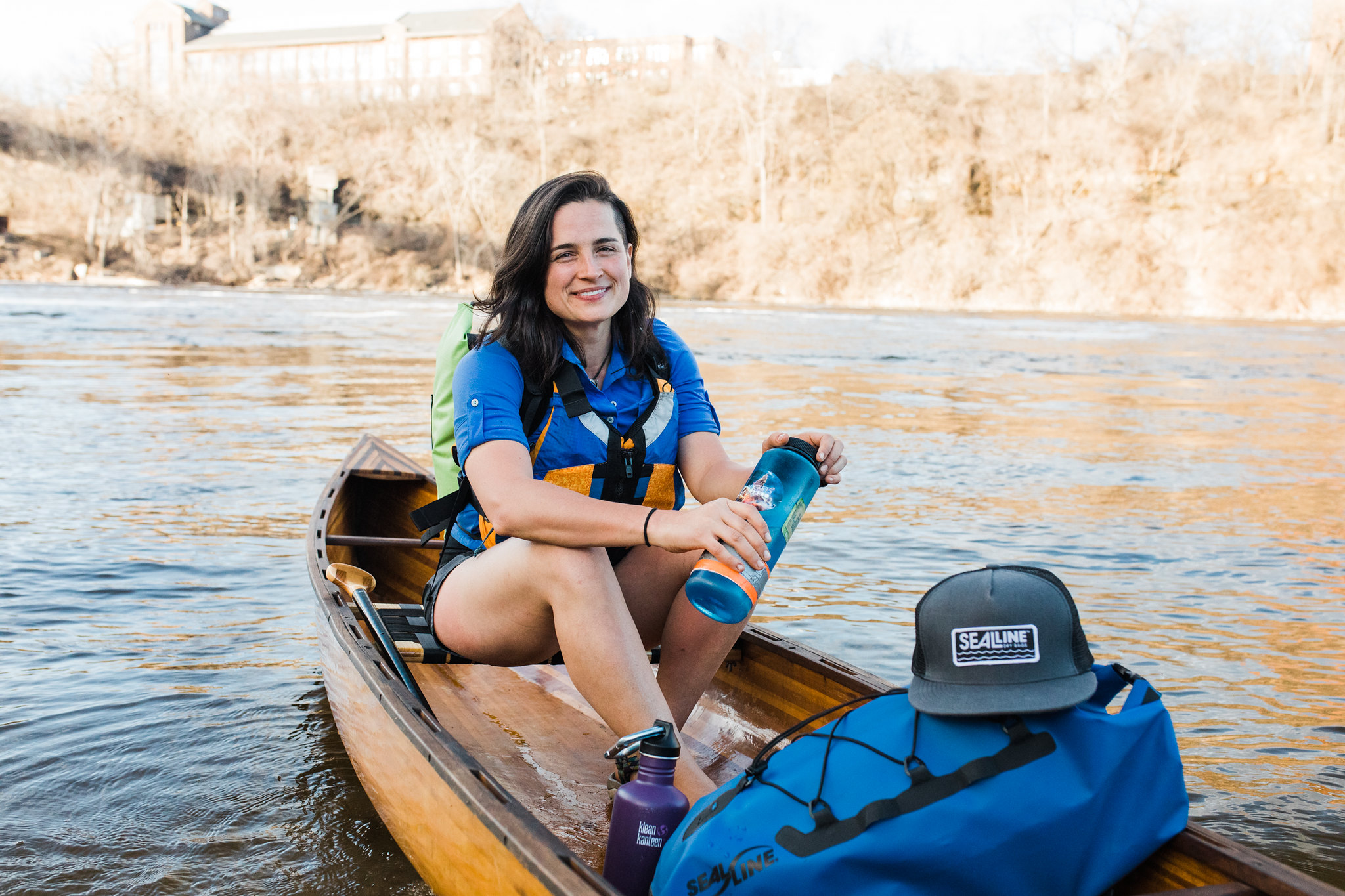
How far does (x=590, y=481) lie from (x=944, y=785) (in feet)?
3.64

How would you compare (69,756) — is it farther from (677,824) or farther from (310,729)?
(677,824)

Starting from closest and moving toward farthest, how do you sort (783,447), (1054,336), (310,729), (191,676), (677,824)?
(677,824) < (783,447) < (310,729) < (191,676) < (1054,336)

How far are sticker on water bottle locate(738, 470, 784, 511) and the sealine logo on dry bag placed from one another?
1.72 ft

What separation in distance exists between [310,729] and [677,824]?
2027 millimetres

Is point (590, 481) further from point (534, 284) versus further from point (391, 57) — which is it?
point (391, 57)

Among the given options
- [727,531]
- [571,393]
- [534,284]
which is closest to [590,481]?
[571,393]

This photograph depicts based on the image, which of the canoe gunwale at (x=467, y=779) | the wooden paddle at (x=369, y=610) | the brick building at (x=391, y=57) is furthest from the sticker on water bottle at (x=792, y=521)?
the brick building at (x=391, y=57)

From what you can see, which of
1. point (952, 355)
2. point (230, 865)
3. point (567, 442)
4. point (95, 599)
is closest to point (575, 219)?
point (567, 442)

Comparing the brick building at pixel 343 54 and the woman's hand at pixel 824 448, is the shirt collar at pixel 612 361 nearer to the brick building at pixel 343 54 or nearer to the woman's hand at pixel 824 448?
the woman's hand at pixel 824 448

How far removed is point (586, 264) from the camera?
2.34m

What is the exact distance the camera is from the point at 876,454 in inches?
361

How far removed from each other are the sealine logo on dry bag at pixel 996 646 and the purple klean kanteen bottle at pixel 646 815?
20.7 inches

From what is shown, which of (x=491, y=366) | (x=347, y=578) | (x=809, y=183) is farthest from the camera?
(x=809, y=183)

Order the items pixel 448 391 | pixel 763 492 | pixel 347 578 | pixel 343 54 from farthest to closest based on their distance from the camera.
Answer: pixel 343 54, pixel 347 578, pixel 448 391, pixel 763 492
